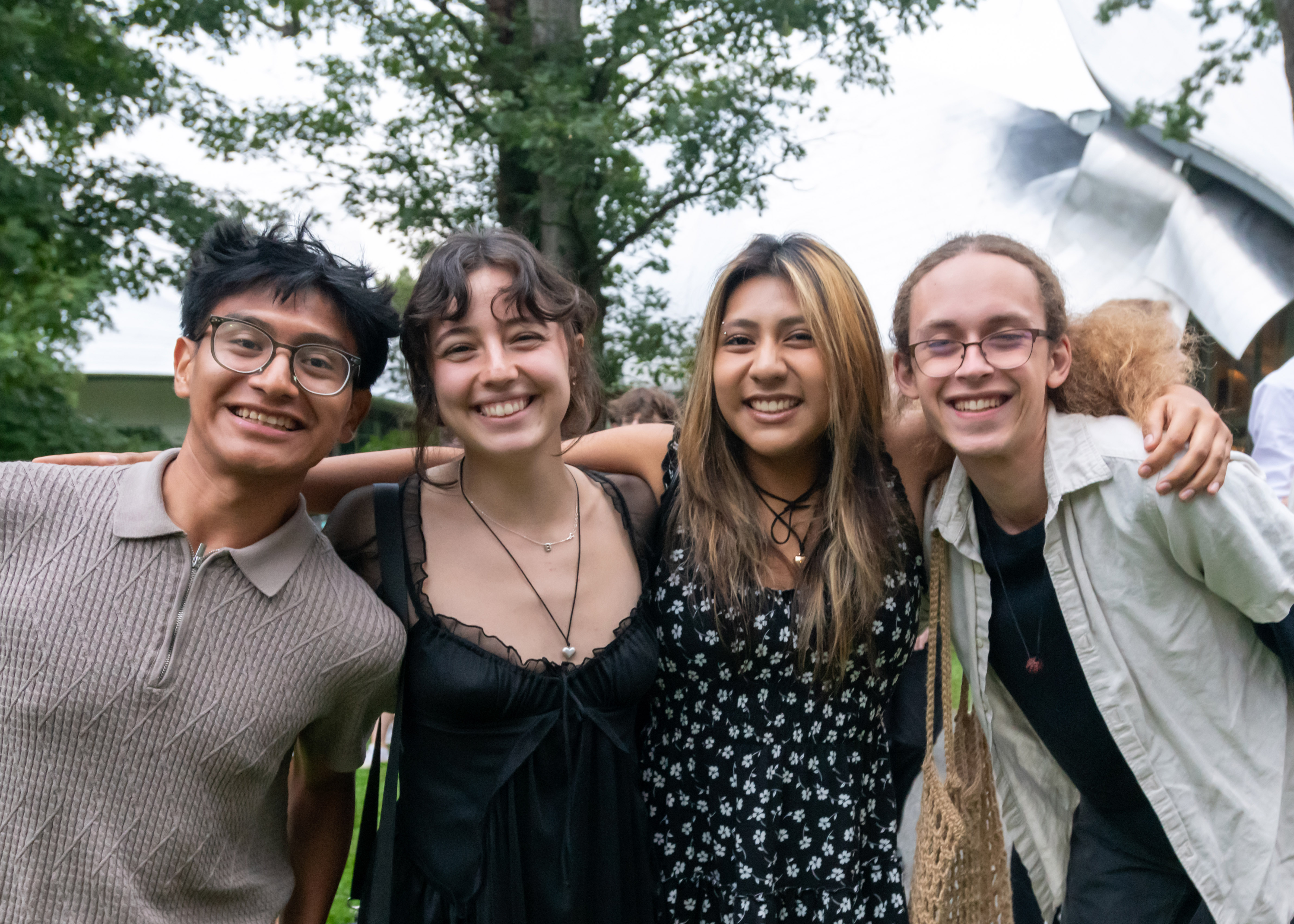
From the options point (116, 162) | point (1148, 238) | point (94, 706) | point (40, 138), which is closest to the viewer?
point (94, 706)

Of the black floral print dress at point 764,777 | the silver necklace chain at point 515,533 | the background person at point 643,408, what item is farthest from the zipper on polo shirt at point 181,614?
the background person at point 643,408

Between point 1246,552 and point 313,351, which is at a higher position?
point 313,351

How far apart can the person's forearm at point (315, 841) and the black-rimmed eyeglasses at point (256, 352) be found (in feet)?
2.95

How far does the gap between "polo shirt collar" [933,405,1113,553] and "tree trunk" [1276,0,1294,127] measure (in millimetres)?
5690

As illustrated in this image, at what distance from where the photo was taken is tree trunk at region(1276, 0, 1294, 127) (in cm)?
635

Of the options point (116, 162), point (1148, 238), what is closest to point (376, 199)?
point (116, 162)

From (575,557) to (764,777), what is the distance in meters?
0.69

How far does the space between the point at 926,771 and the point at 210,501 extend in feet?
5.82

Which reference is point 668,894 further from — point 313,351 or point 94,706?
point 313,351

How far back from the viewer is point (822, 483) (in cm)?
251

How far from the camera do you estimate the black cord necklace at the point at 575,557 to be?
2.21 m

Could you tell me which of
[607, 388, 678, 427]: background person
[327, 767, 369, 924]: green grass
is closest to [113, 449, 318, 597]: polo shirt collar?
[327, 767, 369, 924]: green grass

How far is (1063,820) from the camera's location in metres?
2.61

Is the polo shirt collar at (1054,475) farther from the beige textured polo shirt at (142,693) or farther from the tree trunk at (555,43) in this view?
the tree trunk at (555,43)
